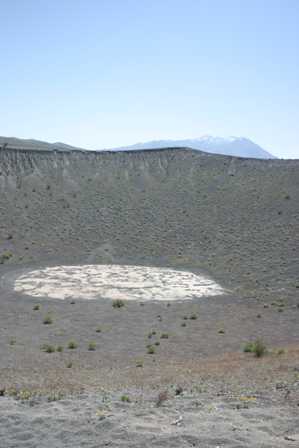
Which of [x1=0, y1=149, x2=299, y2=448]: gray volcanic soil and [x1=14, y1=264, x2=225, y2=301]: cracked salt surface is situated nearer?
[x1=0, y1=149, x2=299, y2=448]: gray volcanic soil

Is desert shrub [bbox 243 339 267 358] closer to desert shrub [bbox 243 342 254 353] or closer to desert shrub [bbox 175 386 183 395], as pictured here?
desert shrub [bbox 243 342 254 353]

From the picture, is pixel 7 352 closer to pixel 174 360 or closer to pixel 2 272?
pixel 174 360

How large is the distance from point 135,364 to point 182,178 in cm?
4614

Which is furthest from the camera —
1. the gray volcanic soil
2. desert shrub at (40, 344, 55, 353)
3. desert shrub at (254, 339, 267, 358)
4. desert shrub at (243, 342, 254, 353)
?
desert shrub at (243, 342, 254, 353)

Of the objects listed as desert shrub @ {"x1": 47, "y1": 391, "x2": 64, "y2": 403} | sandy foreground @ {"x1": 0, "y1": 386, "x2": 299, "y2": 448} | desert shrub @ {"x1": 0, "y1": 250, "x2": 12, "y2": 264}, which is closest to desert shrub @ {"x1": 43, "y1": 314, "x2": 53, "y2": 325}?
desert shrub @ {"x1": 47, "y1": 391, "x2": 64, "y2": 403}

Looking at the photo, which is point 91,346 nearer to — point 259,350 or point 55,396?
point 259,350

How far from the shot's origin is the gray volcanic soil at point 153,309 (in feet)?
37.4

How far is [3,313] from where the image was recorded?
98.7 feet

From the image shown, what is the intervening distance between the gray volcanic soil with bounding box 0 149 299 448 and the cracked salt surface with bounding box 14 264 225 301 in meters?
1.36

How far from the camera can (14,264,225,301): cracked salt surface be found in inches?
1387

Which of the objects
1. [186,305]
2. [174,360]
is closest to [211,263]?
[186,305]

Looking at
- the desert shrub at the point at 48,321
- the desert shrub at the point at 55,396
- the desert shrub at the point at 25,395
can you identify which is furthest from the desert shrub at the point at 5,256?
the desert shrub at the point at 55,396

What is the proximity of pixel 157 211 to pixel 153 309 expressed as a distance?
27.0 meters

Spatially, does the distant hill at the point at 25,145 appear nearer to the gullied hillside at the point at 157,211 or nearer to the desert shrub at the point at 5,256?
the gullied hillside at the point at 157,211
